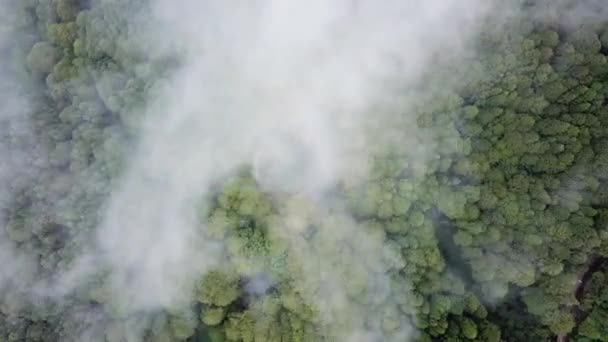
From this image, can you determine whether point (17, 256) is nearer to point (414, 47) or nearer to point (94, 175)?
point (94, 175)

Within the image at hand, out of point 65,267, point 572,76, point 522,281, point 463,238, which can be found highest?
point 572,76

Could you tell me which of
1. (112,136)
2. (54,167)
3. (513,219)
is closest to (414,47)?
(513,219)

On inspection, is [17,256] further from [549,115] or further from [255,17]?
[549,115]

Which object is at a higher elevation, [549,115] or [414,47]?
[414,47]

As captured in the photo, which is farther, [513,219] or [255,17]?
[255,17]

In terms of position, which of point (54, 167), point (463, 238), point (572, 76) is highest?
point (54, 167)

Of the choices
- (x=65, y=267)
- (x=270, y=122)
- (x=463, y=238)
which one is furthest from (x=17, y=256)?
(x=463, y=238)
